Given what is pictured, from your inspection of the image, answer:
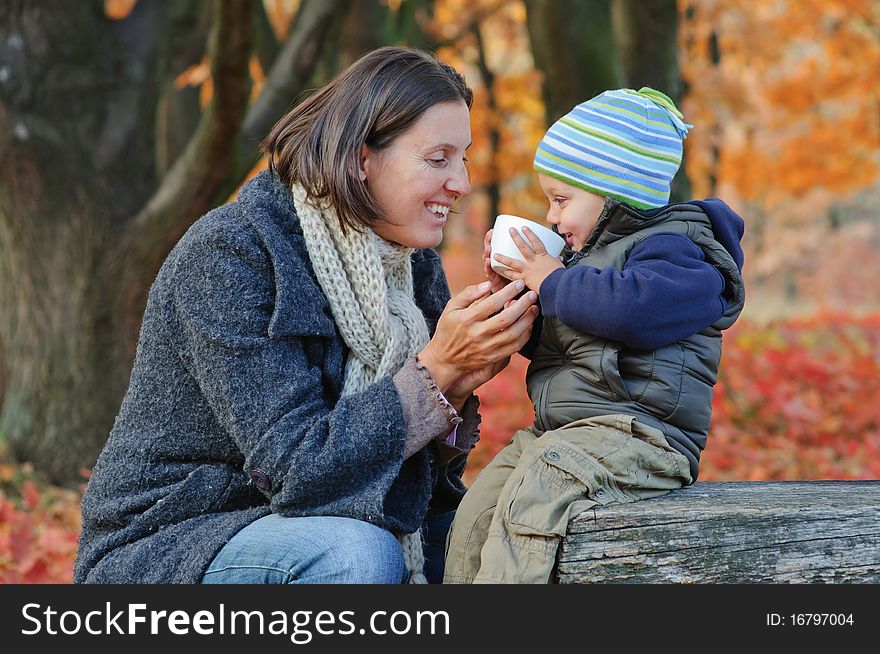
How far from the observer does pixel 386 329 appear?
8.42 feet

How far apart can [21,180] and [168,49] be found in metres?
1.20

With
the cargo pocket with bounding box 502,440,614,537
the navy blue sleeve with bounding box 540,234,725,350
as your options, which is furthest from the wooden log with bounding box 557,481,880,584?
the navy blue sleeve with bounding box 540,234,725,350

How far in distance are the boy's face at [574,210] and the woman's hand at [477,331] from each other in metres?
0.19

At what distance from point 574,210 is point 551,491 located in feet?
2.26

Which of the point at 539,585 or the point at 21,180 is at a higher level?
the point at 21,180

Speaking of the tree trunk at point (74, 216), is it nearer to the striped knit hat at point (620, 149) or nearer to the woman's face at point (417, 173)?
the woman's face at point (417, 173)

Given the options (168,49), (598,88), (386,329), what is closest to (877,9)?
(598,88)

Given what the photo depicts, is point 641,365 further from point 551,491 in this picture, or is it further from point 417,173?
point 417,173

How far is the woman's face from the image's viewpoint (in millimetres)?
2613

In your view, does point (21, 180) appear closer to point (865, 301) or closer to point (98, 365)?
point (98, 365)

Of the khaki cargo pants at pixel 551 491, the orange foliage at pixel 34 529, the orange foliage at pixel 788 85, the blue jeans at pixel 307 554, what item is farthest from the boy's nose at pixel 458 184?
the orange foliage at pixel 788 85

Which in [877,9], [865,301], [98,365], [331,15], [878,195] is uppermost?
[878,195]

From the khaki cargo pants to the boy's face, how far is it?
47cm

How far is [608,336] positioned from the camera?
2.29m
